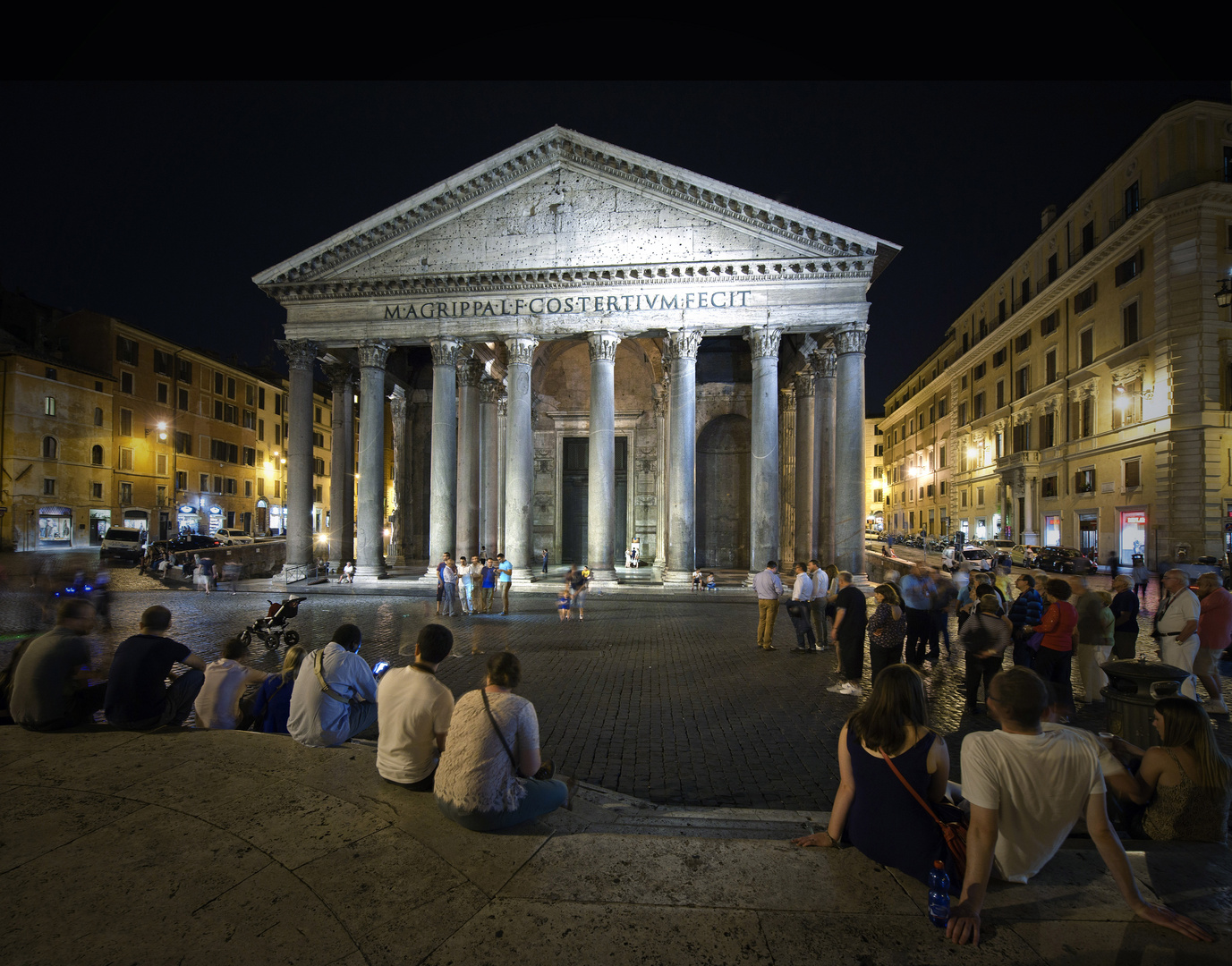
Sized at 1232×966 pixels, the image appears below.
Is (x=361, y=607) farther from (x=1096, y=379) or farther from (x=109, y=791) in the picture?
(x=1096, y=379)

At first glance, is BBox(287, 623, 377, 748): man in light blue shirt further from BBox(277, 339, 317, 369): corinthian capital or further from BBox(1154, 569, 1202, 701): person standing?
BBox(277, 339, 317, 369): corinthian capital

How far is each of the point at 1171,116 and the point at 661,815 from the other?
32441 millimetres

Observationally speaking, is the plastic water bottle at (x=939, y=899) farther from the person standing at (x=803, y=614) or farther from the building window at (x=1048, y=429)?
the building window at (x=1048, y=429)

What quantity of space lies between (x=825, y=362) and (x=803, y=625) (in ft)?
45.9

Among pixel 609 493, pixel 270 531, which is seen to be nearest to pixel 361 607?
pixel 609 493

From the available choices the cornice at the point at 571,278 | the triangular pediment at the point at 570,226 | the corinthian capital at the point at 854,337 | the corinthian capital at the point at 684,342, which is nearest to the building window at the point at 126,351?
the cornice at the point at 571,278

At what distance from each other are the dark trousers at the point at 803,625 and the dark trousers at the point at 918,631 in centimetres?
165

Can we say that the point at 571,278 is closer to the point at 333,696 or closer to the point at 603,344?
the point at 603,344

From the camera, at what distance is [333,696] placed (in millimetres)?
4953

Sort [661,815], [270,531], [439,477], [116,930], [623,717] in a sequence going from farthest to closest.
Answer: [270,531] < [439,477] < [623,717] < [661,815] < [116,930]

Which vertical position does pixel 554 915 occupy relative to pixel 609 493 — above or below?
below

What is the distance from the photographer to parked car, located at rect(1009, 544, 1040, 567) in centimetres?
2833

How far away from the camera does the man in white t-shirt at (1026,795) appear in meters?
2.62

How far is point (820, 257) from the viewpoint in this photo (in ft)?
62.8
